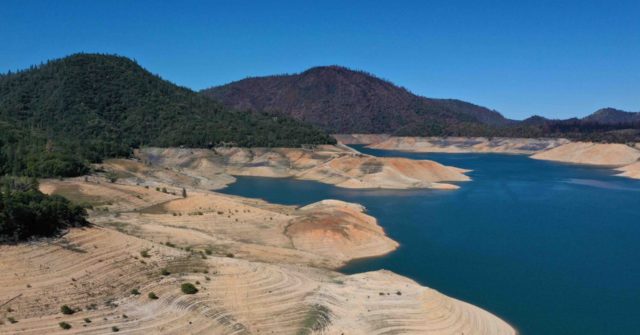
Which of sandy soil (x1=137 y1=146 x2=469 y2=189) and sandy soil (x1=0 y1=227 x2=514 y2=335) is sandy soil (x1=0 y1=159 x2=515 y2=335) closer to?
sandy soil (x1=0 y1=227 x2=514 y2=335)

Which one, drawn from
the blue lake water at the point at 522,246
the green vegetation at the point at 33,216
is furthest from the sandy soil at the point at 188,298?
the blue lake water at the point at 522,246

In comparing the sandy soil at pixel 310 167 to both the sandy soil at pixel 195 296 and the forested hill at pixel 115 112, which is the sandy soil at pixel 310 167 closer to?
the forested hill at pixel 115 112

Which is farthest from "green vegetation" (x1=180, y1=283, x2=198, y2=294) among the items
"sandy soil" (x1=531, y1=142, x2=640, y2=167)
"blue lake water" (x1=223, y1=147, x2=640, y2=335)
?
"sandy soil" (x1=531, y1=142, x2=640, y2=167)

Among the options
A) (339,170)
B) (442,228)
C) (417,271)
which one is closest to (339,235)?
(417,271)

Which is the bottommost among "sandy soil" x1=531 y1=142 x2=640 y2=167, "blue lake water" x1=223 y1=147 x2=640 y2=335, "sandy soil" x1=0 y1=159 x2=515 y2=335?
"blue lake water" x1=223 y1=147 x2=640 y2=335

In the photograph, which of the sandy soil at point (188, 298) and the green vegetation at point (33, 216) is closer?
the sandy soil at point (188, 298)

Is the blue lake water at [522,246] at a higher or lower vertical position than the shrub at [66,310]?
lower

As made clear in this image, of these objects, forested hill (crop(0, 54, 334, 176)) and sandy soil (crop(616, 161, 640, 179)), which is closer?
sandy soil (crop(616, 161, 640, 179))


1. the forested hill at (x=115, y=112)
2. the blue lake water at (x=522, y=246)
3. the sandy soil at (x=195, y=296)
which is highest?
the forested hill at (x=115, y=112)
